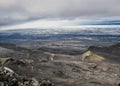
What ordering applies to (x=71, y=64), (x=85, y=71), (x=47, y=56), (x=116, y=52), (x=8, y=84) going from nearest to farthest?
1. (x=8, y=84)
2. (x=85, y=71)
3. (x=71, y=64)
4. (x=47, y=56)
5. (x=116, y=52)

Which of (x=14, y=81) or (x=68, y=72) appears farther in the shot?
(x=68, y=72)

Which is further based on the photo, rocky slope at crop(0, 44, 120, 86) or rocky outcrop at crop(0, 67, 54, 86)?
rocky slope at crop(0, 44, 120, 86)

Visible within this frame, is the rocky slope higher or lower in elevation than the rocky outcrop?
lower

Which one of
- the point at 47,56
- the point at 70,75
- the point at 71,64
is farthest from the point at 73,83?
the point at 47,56

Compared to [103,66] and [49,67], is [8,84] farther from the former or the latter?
[103,66]

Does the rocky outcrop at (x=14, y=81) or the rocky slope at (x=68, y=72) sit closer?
the rocky outcrop at (x=14, y=81)

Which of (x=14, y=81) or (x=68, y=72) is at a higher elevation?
(x=14, y=81)

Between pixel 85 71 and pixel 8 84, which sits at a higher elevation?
pixel 8 84

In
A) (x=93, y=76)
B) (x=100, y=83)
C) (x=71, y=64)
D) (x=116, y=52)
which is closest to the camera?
(x=100, y=83)

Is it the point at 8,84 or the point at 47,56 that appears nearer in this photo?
the point at 8,84

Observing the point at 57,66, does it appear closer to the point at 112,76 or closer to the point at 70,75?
the point at 70,75

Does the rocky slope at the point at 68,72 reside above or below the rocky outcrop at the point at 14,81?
below
